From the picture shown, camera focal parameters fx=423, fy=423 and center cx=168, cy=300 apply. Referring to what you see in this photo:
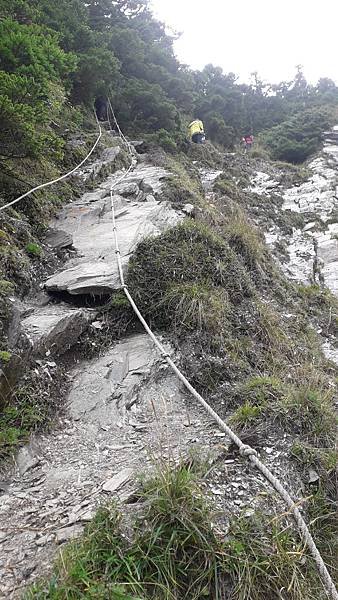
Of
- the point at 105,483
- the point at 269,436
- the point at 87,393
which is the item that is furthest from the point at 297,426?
the point at 87,393

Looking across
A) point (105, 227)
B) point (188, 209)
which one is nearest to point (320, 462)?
point (105, 227)

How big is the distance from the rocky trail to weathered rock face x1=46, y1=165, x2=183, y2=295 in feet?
0.08

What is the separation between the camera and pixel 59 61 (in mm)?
6633

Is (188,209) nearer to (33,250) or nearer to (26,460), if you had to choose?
(33,250)

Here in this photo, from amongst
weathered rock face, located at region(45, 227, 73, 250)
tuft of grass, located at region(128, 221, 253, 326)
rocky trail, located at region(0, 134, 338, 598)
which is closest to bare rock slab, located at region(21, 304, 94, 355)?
rocky trail, located at region(0, 134, 338, 598)

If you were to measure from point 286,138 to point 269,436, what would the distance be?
2210 cm

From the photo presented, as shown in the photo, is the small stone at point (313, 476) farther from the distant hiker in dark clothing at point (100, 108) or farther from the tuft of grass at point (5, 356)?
the distant hiker in dark clothing at point (100, 108)

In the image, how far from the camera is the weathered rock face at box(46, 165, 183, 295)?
5066 mm

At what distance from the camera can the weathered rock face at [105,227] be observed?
5.07 metres

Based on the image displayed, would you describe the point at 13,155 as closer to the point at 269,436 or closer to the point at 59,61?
the point at 59,61

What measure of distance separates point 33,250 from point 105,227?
1.69 metres

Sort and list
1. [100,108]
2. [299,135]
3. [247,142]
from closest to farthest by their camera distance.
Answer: [100,108] < [247,142] < [299,135]

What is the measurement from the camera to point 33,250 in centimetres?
546

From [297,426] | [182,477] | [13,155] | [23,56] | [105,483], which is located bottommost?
[297,426]
